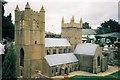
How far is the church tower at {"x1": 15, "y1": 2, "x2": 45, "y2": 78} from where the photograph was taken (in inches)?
1467

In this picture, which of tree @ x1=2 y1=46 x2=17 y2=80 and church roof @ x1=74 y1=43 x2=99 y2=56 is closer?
tree @ x1=2 y1=46 x2=17 y2=80

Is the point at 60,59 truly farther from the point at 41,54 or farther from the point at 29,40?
the point at 29,40

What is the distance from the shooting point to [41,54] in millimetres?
39688

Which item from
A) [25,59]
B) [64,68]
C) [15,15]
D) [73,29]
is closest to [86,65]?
→ [64,68]

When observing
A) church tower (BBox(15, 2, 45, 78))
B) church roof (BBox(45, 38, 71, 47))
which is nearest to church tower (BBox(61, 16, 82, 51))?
church roof (BBox(45, 38, 71, 47))

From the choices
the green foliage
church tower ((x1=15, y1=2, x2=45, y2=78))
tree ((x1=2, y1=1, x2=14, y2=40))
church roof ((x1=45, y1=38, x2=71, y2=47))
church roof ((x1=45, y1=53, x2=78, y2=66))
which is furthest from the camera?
the green foliage

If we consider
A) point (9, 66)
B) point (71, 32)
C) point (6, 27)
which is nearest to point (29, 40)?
point (9, 66)

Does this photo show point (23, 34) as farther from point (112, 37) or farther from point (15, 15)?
point (112, 37)

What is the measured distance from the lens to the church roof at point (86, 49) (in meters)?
45.3

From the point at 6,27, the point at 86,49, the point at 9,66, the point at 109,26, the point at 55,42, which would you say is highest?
the point at 109,26

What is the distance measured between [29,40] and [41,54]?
434 centimetres

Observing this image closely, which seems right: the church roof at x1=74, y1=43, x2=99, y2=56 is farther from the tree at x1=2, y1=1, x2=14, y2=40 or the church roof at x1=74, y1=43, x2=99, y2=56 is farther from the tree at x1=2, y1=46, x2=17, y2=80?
the tree at x1=2, y1=46, x2=17, y2=80

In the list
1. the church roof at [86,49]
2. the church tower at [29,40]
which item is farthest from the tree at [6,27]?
the church roof at [86,49]

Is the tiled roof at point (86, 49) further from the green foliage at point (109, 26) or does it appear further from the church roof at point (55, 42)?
the green foliage at point (109, 26)
